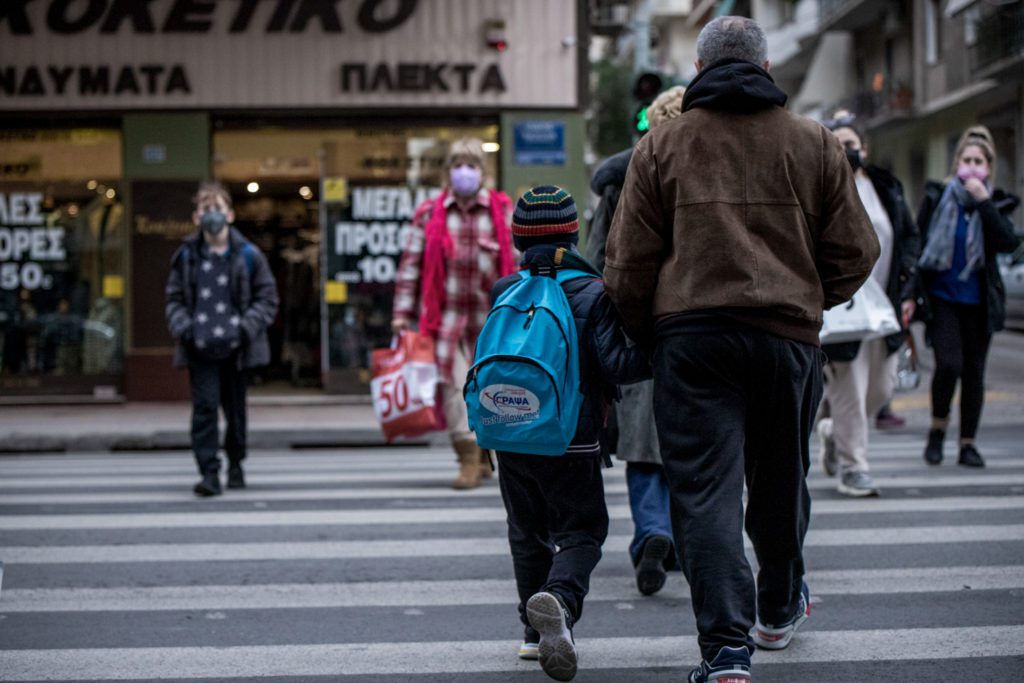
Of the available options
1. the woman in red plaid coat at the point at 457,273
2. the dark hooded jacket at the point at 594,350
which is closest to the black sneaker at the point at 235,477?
the woman in red plaid coat at the point at 457,273

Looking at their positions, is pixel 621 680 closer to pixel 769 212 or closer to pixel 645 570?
pixel 645 570

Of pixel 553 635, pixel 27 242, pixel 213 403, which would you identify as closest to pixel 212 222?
pixel 213 403

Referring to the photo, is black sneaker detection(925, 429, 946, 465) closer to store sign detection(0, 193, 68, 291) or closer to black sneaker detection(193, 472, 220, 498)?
black sneaker detection(193, 472, 220, 498)

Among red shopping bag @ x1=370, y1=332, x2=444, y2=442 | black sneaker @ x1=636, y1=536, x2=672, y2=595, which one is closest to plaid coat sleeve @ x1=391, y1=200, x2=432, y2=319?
red shopping bag @ x1=370, y1=332, x2=444, y2=442

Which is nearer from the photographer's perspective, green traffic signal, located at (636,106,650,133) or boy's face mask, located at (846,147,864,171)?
boy's face mask, located at (846,147,864,171)

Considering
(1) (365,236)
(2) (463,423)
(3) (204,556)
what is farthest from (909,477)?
(1) (365,236)

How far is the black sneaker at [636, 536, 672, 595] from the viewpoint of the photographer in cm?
560

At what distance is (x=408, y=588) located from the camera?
600cm

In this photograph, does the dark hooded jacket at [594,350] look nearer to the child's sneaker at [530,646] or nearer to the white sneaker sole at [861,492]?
the child's sneaker at [530,646]

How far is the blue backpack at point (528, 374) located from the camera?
429cm

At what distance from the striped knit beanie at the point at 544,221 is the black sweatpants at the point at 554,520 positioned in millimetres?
699

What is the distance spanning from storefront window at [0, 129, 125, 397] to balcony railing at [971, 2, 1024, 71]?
20.8 meters

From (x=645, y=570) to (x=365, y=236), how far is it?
36.9 ft

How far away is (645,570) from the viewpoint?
5.63 meters
